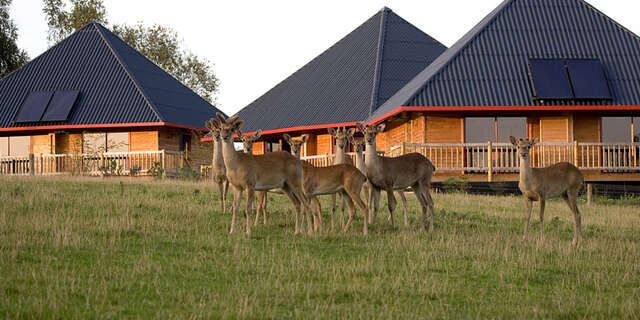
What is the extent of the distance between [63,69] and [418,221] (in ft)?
98.5

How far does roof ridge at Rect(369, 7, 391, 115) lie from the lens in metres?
33.9

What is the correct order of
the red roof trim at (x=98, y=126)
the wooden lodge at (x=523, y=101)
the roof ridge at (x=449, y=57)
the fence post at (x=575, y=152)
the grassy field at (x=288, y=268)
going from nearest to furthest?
the grassy field at (x=288, y=268), the fence post at (x=575, y=152), the wooden lodge at (x=523, y=101), the roof ridge at (x=449, y=57), the red roof trim at (x=98, y=126)

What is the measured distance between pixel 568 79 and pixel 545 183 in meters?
15.8

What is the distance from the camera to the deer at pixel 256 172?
44.8 feet

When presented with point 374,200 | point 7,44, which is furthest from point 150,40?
point 374,200

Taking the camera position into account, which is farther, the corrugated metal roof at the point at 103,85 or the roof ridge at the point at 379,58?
the corrugated metal roof at the point at 103,85

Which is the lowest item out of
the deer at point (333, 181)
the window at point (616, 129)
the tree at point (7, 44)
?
the deer at point (333, 181)

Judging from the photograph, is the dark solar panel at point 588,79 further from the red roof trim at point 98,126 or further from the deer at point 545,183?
the red roof trim at point 98,126

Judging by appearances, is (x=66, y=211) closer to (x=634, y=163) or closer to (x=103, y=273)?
(x=103, y=273)

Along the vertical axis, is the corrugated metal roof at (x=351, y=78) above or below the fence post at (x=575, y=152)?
above

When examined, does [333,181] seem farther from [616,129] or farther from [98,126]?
[98,126]

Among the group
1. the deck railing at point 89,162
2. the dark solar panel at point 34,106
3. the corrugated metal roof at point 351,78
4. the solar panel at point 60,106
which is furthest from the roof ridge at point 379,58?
the dark solar panel at point 34,106

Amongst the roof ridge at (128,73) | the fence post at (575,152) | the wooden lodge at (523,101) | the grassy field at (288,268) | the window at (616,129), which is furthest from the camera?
the roof ridge at (128,73)

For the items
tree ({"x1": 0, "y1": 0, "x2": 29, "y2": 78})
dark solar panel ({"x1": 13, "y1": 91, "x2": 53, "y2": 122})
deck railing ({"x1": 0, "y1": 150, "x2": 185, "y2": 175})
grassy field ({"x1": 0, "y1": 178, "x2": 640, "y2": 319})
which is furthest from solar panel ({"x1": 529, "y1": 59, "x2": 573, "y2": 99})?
tree ({"x1": 0, "y1": 0, "x2": 29, "y2": 78})
